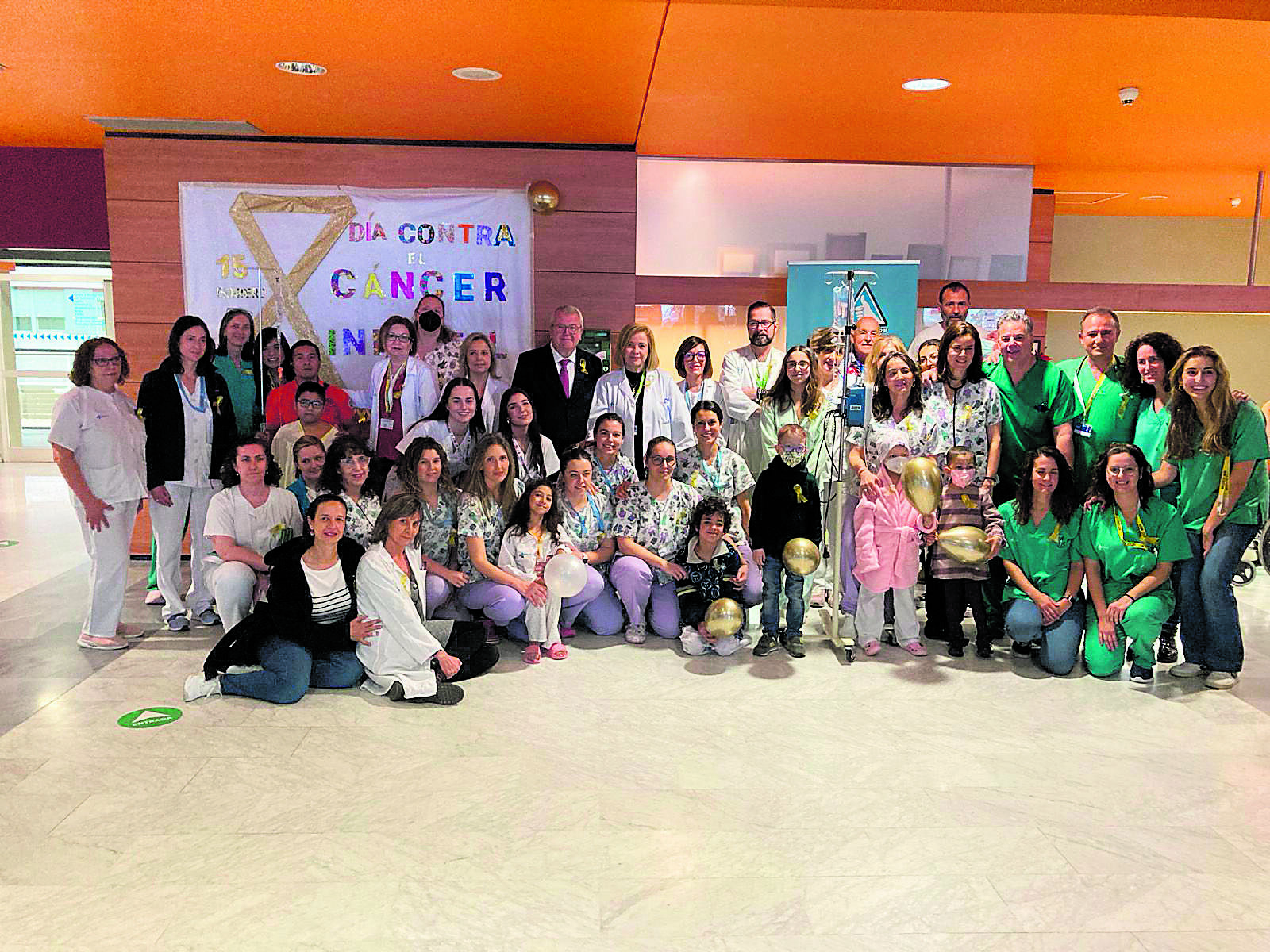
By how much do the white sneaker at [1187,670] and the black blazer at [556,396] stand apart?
2944 mm

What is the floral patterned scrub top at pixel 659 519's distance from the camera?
4.32m

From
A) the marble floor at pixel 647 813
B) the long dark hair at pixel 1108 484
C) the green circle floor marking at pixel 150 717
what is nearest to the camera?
the marble floor at pixel 647 813

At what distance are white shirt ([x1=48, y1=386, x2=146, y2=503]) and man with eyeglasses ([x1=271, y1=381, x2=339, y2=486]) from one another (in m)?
0.62

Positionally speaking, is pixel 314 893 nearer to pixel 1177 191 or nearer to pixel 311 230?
pixel 311 230

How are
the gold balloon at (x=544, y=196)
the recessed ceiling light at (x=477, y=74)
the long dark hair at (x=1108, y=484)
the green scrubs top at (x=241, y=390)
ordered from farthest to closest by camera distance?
the gold balloon at (x=544, y=196)
the green scrubs top at (x=241, y=390)
the recessed ceiling light at (x=477, y=74)
the long dark hair at (x=1108, y=484)

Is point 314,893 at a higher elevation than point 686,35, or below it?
below

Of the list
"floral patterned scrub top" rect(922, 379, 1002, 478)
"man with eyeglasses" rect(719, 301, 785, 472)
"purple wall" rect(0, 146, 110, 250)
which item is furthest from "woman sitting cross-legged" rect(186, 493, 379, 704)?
"purple wall" rect(0, 146, 110, 250)

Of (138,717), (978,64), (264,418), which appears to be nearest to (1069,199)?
(978,64)

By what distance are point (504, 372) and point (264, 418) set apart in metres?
1.55

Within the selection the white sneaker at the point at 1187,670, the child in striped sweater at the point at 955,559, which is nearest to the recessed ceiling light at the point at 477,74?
the child in striped sweater at the point at 955,559

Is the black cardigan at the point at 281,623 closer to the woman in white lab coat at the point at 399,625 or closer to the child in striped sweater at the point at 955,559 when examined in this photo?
the woman in white lab coat at the point at 399,625

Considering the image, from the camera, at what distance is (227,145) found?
563cm

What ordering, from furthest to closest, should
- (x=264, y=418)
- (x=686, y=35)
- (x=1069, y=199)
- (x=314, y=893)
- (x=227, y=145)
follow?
(x=1069, y=199), (x=227, y=145), (x=264, y=418), (x=686, y=35), (x=314, y=893)

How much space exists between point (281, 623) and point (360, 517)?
610 mm
